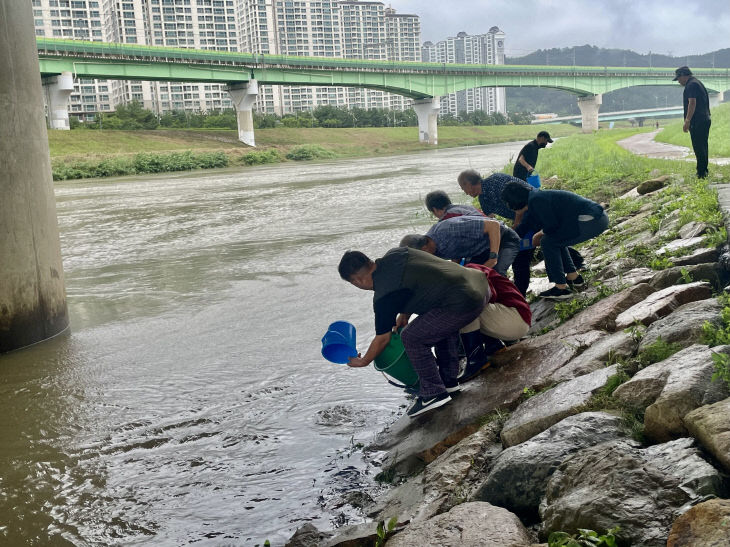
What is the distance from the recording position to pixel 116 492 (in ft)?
15.5

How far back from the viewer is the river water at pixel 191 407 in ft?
14.6

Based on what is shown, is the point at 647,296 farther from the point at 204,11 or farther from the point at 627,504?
the point at 204,11

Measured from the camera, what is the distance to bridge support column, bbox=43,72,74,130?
174 feet

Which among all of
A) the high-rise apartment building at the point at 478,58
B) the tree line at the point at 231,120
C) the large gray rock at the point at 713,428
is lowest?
the large gray rock at the point at 713,428

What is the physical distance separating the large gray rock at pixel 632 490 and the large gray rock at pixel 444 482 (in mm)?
726

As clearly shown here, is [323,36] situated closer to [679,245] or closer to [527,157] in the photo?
[527,157]

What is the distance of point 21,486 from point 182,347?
3.22 m

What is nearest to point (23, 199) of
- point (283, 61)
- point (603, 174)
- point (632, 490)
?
point (632, 490)

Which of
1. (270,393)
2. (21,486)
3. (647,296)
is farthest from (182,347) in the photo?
(647,296)

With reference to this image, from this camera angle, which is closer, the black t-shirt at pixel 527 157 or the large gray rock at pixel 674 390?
the large gray rock at pixel 674 390

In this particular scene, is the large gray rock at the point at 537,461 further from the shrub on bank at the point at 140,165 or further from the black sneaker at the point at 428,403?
the shrub on bank at the point at 140,165

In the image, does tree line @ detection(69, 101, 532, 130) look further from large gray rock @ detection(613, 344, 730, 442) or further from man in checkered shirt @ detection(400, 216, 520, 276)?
large gray rock @ detection(613, 344, 730, 442)

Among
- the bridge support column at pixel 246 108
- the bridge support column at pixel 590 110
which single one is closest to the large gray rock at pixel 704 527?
the bridge support column at pixel 246 108

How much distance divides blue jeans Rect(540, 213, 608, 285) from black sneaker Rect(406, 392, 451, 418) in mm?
2283
